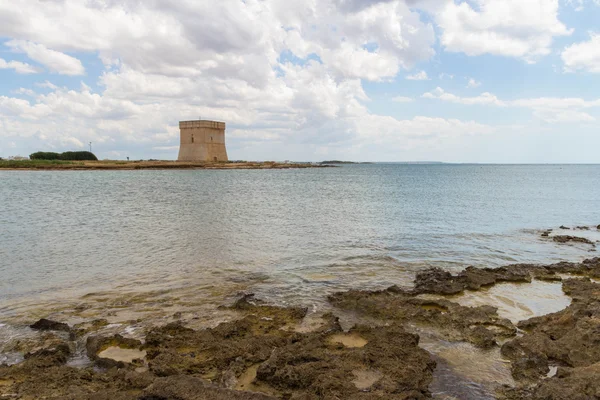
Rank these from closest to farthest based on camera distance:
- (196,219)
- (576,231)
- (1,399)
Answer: (1,399)
(576,231)
(196,219)

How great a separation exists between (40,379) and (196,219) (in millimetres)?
15652

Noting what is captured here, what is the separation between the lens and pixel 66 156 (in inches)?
3501

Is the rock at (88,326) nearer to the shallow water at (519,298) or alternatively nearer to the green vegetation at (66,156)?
the shallow water at (519,298)

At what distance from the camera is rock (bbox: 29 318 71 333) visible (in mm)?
6239

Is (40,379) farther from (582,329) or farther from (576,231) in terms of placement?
(576,231)

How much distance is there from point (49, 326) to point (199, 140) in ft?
289

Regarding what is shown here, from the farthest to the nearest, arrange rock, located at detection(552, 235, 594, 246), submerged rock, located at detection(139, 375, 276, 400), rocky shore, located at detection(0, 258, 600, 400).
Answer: rock, located at detection(552, 235, 594, 246)
rocky shore, located at detection(0, 258, 600, 400)
submerged rock, located at detection(139, 375, 276, 400)

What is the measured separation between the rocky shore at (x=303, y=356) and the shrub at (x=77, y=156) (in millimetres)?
95860

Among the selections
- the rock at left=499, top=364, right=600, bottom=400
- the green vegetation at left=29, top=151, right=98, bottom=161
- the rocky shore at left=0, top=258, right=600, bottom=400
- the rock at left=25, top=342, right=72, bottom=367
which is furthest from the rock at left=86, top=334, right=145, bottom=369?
the green vegetation at left=29, top=151, right=98, bottom=161

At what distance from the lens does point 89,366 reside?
5.04 m

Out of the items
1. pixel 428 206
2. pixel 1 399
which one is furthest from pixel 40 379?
pixel 428 206

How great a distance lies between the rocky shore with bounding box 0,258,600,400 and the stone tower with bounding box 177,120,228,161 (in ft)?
287

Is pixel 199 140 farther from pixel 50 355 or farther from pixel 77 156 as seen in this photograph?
pixel 50 355

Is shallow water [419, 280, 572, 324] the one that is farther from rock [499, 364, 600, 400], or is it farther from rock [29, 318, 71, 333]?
rock [29, 318, 71, 333]
